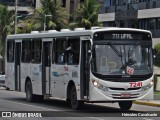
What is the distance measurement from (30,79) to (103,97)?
6962 millimetres

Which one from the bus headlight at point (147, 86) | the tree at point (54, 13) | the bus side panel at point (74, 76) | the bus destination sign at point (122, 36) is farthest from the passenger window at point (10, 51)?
the tree at point (54, 13)

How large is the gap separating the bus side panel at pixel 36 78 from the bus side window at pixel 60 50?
1763 mm

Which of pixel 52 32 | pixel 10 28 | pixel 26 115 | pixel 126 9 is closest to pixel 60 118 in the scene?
pixel 26 115

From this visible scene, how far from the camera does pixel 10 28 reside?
6988 centimetres

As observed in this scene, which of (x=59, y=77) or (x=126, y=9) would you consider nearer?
(x=59, y=77)

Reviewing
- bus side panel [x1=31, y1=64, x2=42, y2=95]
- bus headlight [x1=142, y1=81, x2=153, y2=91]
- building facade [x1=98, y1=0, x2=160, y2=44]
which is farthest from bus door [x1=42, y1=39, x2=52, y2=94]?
building facade [x1=98, y1=0, x2=160, y2=44]

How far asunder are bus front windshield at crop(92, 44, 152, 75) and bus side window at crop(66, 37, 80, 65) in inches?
52.4

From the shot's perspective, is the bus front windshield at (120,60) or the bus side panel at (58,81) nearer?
the bus front windshield at (120,60)

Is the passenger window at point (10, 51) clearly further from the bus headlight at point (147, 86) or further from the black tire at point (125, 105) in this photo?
the bus headlight at point (147, 86)

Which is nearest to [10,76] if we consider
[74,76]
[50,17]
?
[74,76]

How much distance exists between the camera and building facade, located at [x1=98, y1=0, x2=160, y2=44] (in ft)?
178

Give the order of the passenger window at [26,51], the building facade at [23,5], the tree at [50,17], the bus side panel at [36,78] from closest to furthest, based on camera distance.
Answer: the bus side panel at [36,78]
the passenger window at [26,51]
the tree at [50,17]
the building facade at [23,5]

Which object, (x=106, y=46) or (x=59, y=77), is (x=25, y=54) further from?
(x=106, y=46)

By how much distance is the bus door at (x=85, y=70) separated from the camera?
2041 centimetres
